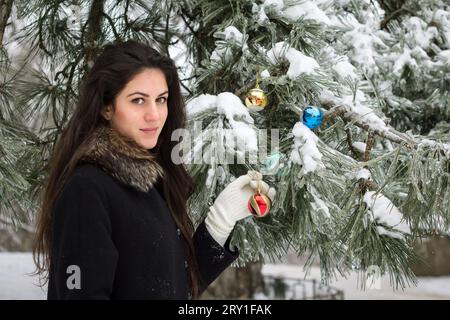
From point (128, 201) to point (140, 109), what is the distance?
0.21 metres

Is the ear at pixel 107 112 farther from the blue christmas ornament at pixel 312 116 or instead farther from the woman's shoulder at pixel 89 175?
the blue christmas ornament at pixel 312 116

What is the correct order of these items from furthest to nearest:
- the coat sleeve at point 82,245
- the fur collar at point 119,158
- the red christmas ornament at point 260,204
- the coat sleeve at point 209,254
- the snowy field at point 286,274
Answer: the snowy field at point 286,274 → the coat sleeve at point 209,254 → the red christmas ornament at point 260,204 → the fur collar at point 119,158 → the coat sleeve at point 82,245

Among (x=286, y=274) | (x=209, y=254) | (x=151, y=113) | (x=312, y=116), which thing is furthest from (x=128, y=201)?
(x=286, y=274)

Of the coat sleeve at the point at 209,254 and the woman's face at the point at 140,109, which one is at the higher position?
the woman's face at the point at 140,109

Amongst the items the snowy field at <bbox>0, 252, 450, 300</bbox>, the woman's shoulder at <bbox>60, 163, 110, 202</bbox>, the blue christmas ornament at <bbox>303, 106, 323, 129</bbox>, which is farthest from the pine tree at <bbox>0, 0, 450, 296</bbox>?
the snowy field at <bbox>0, 252, 450, 300</bbox>

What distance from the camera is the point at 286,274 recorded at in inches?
360

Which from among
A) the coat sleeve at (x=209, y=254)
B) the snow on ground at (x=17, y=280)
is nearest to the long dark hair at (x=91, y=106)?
the coat sleeve at (x=209, y=254)

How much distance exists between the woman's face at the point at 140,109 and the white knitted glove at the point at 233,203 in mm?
214

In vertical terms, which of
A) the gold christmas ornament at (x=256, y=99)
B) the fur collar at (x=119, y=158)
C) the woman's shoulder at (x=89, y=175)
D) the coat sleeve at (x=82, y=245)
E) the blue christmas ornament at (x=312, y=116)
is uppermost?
the gold christmas ornament at (x=256, y=99)

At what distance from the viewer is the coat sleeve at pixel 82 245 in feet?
Answer: 3.48

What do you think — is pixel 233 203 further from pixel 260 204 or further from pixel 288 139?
pixel 288 139

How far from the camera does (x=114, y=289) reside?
116cm
